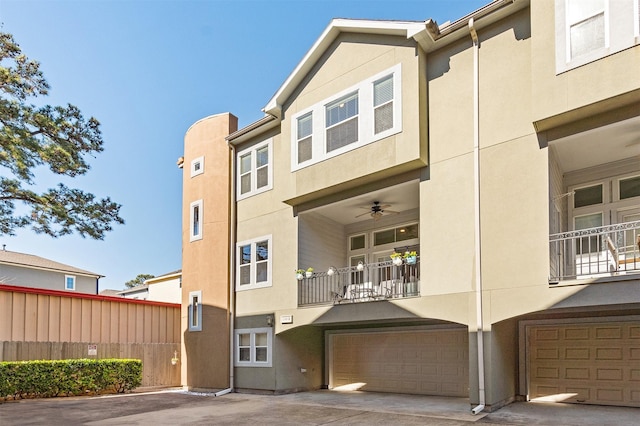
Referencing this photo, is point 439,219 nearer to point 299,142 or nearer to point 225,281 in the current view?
point 299,142

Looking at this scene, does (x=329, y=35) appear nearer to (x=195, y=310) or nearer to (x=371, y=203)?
(x=371, y=203)

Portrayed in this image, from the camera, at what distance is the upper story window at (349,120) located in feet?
34.2

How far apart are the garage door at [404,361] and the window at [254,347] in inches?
82.1

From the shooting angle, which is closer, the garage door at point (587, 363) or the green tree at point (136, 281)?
the garage door at point (587, 363)

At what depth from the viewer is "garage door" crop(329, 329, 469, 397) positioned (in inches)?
448

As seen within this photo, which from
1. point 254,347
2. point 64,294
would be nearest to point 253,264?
point 254,347

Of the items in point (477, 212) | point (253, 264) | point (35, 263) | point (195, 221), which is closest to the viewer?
point (477, 212)

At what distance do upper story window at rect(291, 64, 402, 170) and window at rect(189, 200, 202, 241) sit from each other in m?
4.29

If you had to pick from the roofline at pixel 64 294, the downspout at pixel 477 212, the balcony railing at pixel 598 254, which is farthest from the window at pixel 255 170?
the balcony railing at pixel 598 254

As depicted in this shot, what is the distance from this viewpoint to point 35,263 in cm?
2775

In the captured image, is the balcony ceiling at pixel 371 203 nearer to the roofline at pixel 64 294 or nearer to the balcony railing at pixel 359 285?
the balcony railing at pixel 359 285

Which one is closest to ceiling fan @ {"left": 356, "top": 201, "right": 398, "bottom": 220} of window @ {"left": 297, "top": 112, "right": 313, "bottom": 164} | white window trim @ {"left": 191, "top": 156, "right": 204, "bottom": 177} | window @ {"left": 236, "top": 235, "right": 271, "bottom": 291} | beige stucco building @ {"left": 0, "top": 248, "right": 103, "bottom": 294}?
window @ {"left": 297, "top": 112, "right": 313, "bottom": 164}

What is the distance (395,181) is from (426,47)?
9.93 feet

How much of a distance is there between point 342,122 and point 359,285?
4283 millimetres
